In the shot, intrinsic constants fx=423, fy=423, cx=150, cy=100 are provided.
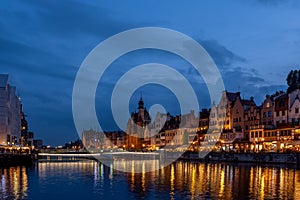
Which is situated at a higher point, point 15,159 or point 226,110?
point 226,110

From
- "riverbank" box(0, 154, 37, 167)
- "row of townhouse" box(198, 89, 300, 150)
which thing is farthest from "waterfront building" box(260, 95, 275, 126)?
"riverbank" box(0, 154, 37, 167)

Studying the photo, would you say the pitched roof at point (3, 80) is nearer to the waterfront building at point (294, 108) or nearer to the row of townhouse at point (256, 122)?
the row of townhouse at point (256, 122)

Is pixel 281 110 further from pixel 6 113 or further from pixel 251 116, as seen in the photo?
pixel 6 113

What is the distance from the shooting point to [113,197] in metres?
45.0

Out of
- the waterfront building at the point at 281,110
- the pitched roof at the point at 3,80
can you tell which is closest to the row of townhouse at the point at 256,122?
the waterfront building at the point at 281,110

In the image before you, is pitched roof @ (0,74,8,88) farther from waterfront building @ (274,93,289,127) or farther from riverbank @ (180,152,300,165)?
waterfront building @ (274,93,289,127)

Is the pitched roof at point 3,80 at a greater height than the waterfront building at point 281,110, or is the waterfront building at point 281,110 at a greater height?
the pitched roof at point 3,80

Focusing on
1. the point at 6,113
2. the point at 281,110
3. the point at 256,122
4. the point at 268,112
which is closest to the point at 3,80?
the point at 6,113

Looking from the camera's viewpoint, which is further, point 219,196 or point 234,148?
point 234,148

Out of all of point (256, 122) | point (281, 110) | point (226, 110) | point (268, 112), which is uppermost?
point (226, 110)

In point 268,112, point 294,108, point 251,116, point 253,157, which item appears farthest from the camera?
point 251,116

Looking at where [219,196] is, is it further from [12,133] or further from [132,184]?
[12,133]

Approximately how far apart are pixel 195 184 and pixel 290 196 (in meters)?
14.4

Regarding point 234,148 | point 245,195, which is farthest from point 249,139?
point 245,195
